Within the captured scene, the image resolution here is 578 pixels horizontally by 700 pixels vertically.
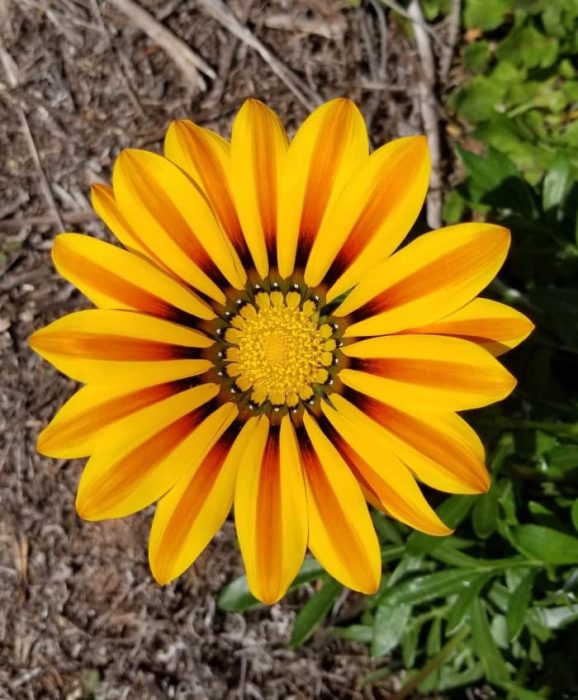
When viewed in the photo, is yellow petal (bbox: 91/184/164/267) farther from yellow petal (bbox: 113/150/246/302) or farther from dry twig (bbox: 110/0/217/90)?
dry twig (bbox: 110/0/217/90)

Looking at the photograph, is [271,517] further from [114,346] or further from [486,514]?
[486,514]

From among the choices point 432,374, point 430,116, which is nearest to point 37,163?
point 430,116

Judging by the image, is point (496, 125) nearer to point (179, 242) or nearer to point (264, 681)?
point (179, 242)

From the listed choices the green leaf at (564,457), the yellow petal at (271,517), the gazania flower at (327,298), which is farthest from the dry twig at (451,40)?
the yellow petal at (271,517)

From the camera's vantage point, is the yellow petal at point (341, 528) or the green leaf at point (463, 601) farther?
the green leaf at point (463, 601)

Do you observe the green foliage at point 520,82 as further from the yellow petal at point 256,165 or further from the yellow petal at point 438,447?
the yellow petal at point 438,447
